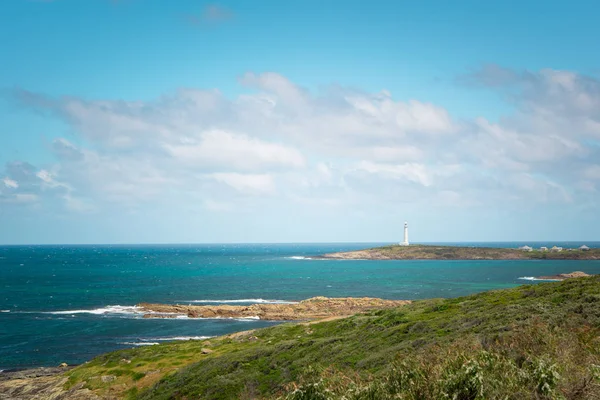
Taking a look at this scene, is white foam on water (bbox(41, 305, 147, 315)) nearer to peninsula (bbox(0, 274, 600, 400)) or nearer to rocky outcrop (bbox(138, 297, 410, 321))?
rocky outcrop (bbox(138, 297, 410, 321))

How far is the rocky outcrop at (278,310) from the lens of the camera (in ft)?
236

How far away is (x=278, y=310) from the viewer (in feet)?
245

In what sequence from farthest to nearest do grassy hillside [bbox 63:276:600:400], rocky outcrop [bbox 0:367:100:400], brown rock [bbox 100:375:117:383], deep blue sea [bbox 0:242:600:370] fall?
deep blue sea [bbox 0:242:600:370], brown rock [bbox 100:375:117:383], rocky outcrop [bbox 0:367:100:400], grassy hillside [bbox 63:276:600:400]

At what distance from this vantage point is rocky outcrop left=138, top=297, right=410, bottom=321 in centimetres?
Answer: 7194

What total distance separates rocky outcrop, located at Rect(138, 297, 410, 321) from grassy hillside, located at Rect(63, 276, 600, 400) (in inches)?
957

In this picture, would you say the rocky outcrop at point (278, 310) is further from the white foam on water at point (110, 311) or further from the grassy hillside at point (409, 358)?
the grassy hillside at point (409, 358)

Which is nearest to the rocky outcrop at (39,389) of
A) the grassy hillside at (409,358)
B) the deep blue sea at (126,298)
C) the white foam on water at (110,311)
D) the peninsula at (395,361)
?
the peninsula at (395,361)

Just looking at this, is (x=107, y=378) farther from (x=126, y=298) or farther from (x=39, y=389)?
(x=126, y=298)

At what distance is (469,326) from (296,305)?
5205 cm

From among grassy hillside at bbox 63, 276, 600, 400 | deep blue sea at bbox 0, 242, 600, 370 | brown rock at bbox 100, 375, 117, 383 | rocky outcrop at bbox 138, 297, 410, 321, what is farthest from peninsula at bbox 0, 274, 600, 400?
rocky outcrop at bbox 138, 297, 410, 321

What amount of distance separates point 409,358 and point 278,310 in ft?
197

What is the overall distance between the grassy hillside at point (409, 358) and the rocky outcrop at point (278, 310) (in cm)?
2430

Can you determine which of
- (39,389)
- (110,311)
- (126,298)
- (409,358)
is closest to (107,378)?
(39,389)

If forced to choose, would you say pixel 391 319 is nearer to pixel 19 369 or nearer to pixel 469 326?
pixel 469 326
